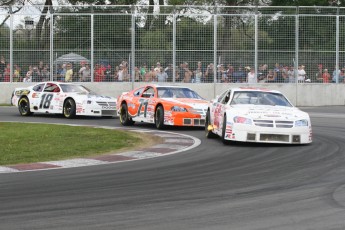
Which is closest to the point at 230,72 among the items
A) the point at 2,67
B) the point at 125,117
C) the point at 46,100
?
the point at 2,67

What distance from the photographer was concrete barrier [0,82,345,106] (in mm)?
31312

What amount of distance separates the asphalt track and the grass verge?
1765 millimetres

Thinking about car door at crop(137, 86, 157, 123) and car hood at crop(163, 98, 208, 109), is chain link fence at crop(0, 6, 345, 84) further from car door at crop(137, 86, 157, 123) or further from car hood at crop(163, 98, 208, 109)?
car hood at crop(163, 98, 208, 109)

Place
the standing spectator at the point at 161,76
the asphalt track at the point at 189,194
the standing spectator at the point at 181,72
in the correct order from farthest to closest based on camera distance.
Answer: the standing spectator at the point at 181,72
the standing spectator at the point at 161,76
the asphalt track at the point at 189,194

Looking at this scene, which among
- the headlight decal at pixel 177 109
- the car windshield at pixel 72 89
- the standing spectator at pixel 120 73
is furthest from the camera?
the standing spectator at pixel 120 73

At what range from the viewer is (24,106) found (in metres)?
24.5

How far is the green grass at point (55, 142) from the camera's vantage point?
12.7m

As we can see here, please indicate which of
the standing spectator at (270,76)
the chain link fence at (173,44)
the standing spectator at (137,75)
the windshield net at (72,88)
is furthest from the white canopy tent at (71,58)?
the standing spectator at (270,76)

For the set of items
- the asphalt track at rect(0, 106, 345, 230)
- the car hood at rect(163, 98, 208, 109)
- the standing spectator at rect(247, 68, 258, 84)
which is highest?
the standing spectator at rect(247, 68, 258, 84)

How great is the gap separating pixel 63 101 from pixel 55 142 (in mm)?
8522

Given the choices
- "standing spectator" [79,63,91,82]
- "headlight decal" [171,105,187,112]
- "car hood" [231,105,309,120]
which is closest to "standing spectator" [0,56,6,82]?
"standing spectator" [79,63,91,82]

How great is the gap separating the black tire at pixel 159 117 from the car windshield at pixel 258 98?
11.0 feet

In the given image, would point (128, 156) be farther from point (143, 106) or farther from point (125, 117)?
point (125, 117)

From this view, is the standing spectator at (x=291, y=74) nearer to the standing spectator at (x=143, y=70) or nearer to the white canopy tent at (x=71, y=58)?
the standing spectator at (x=143, y=70)
